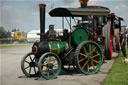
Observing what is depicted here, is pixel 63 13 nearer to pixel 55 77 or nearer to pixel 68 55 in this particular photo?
pixel 68 55

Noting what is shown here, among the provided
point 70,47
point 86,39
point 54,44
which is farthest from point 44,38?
point 86,39

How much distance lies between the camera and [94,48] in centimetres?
692

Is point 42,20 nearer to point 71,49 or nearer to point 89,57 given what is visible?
point 71,49

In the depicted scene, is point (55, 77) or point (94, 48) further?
point (94, 48)

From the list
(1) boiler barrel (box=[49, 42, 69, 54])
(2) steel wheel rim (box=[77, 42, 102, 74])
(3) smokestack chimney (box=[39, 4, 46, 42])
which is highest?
(3) smokestack chimney (box=[39, 4, 46, 42])

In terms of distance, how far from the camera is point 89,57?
267 inches

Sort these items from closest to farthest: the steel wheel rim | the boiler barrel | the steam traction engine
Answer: the steam traction engine
the boiler barrel
the steel wheel rim

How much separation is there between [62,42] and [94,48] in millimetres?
1009

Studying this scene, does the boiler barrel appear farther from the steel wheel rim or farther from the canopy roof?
the canopy roof

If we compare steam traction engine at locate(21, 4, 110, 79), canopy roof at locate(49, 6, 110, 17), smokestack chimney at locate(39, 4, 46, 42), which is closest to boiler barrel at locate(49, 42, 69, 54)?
steam traction engine at locate(21, 4, 110, 79)

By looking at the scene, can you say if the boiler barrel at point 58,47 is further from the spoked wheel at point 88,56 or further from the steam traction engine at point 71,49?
the spoked wheel at point 88,56

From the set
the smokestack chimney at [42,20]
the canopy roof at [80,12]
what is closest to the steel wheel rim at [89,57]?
the canopy roof at [80,12]

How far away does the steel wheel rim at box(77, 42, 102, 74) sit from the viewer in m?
6.70

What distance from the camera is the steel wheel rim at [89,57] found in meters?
6.70
